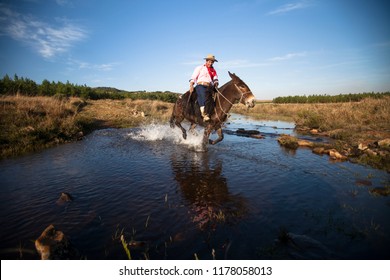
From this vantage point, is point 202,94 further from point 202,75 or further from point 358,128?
point 358,128

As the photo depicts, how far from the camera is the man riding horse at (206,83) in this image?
931 cm

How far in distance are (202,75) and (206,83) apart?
451 millimetres

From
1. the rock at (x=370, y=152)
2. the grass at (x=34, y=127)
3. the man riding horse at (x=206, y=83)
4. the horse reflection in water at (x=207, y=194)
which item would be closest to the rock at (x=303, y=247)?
the horse reflection in water at (x=207, y=194)

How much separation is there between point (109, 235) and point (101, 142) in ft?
30.5

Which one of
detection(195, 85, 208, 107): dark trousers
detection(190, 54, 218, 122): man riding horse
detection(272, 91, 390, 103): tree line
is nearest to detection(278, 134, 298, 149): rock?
detection(190, 54, 218, 122): man riding horse

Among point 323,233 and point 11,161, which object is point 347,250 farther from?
point 11,161

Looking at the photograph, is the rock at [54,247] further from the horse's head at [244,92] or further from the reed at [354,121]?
Answer: the reed at [354,121]

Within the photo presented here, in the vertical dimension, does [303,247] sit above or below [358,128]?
below

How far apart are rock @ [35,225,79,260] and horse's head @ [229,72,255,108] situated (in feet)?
24.0

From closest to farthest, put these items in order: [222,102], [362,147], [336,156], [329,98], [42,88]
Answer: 1. [336,156]
2. [222,102]
3. [362,147]
4. [42,88]
5. [329,98]

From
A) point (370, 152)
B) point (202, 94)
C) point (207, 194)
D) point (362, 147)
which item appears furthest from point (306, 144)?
point (207, 194)

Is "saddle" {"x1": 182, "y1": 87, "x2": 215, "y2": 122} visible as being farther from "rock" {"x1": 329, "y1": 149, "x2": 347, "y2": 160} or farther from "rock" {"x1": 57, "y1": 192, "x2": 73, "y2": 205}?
"rock" {"x1": 57, "y1": 192, "x2": 73, "y2": 205}

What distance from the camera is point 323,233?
3867 mm

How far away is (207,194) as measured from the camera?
570cm
